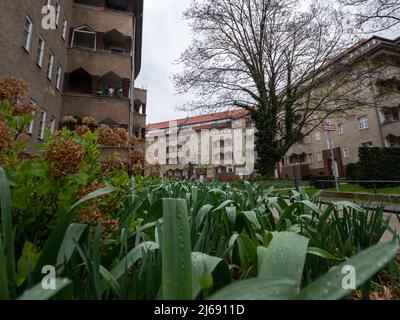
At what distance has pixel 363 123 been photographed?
29.6 meters

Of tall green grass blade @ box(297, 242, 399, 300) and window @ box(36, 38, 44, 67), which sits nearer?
tall green grass blade @ box(297, 242, 399, 300)

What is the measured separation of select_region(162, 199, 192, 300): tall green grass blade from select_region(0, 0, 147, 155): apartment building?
1292 centimetres

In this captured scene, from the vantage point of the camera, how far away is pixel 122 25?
18125mm

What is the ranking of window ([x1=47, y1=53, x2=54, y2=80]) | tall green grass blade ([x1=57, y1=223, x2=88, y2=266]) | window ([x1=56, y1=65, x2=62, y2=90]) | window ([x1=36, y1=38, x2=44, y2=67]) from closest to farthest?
tall green grass blade ([x1=57, y1=223, x2=88, y2=266])
window ([x1=36, y1=38, x2=44, y2=67])
window ([x1=47, y1=53, x2=54, y2=80])
window ([x1=56, y1=65, x2=62, y2=90])

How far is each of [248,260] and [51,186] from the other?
41.7 inches

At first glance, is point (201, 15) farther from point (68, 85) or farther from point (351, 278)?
point (351, 278)

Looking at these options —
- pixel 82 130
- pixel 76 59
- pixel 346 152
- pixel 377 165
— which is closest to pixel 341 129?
pixel 346 152

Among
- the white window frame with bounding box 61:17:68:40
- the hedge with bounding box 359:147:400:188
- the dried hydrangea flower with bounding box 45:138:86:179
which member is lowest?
the dried hydrangea flower with bounding box 45:138:86:179

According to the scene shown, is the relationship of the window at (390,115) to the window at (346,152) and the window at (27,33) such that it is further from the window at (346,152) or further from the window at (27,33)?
the window at (27,33)

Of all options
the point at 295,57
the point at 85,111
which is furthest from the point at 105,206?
the point at 295,57

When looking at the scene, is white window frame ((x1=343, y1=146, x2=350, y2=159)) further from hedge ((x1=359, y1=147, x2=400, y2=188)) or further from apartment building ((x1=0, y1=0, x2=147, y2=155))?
apartment building ((x1=0, y1=0, x2=147, y2=155))

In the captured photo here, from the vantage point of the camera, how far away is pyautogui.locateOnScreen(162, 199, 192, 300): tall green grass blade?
2.15 ft

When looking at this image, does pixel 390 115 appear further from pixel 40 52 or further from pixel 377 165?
pixel 40 52

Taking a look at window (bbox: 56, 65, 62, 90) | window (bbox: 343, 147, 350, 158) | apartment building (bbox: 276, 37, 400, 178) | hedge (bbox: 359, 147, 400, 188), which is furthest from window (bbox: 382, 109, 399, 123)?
window (bbox: 56, 65, 62, 90)
